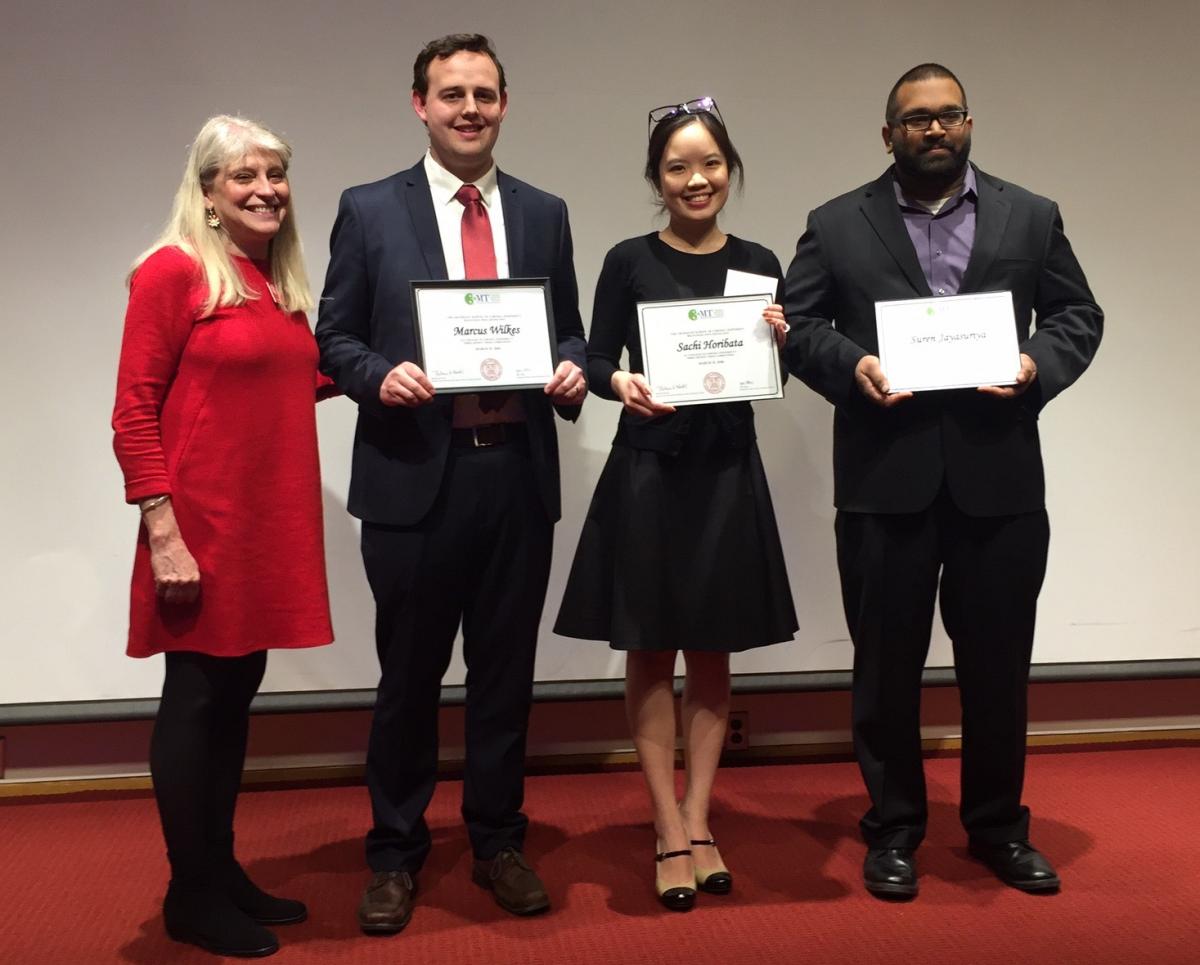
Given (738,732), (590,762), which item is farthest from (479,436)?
(738,732)

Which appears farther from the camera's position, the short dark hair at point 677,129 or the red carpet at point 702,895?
the short dark hair at point 677,129

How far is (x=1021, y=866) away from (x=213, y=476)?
193 centimetres

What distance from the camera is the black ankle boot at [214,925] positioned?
2.36 meters

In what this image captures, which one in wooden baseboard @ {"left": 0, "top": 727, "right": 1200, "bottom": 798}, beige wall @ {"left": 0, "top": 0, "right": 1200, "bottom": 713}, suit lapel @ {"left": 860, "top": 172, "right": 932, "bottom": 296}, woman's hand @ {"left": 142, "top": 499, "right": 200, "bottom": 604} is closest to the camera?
woman's hand @ {"left": 142, "top": 499, "right": 200, "bottom": 604}

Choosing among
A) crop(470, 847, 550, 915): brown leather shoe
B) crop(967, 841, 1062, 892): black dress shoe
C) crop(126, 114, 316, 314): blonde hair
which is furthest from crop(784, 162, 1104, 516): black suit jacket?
crop(126, 114, 316, 314): blonde hair

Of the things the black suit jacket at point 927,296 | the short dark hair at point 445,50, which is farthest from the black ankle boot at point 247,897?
A: the short dark hair at point 445,50

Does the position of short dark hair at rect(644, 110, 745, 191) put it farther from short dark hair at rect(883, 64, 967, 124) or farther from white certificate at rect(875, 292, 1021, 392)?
white certificate at rect(875, 292, 1021, 392)

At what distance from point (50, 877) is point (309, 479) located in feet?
4.19

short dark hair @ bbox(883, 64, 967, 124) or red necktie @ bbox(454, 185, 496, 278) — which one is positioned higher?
short dark hair @ bbox(883, 64, 967, 124)

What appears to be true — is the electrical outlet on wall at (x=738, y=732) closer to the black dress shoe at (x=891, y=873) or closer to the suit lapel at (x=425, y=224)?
the black dress shoe at (x=891, y=873)

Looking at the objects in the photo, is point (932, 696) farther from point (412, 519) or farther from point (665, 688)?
point (412, 519)

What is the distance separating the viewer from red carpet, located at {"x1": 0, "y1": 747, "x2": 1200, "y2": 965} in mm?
2375

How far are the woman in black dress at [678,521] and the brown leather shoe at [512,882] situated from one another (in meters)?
0.28

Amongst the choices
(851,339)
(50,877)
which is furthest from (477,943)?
(851,339)
